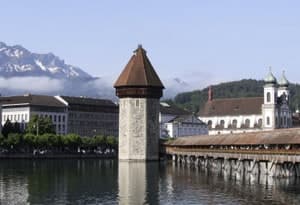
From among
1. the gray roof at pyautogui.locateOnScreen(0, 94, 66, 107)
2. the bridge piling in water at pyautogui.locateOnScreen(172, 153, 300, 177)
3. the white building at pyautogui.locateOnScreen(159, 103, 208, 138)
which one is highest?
the gray roof at pyautogui.locateOnScreen(0, 94, 66, 107)

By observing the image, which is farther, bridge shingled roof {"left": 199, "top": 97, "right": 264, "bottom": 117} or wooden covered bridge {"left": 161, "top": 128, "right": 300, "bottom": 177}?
bridge shingled roof {"left": 199, "top": 97, "right": 264, "bottom": 117}

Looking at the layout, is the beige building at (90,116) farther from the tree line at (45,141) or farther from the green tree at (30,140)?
the green tree at (30,140)

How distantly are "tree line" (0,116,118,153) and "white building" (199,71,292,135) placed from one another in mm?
26728

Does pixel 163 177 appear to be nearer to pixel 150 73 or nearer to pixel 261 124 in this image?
pixel 150 73

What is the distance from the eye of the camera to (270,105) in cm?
11581

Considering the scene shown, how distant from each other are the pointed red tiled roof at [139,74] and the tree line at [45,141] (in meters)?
18.8

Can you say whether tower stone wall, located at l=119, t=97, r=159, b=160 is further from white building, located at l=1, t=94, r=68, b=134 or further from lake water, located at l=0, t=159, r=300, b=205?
white building, located at l=1, t=94, r=68, b=134

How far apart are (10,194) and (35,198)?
2.20 meters

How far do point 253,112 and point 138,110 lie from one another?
2030 inches

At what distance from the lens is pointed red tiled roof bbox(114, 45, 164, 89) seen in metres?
73.4

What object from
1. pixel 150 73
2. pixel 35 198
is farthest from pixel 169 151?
pixel 35 198

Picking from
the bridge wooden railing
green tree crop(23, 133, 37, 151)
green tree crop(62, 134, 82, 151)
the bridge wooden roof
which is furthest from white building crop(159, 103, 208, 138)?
the bridge wooden roof

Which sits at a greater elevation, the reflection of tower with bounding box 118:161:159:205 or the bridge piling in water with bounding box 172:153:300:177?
the bridge piling in water with bounding box 172:153:300:177

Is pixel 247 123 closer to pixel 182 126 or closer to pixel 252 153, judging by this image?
pixel 182 126
